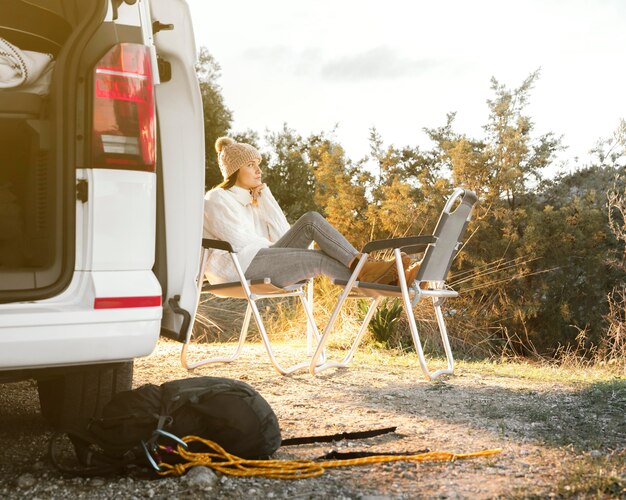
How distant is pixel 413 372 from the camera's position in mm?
5551

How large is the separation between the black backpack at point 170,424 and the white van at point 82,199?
23 centimetres

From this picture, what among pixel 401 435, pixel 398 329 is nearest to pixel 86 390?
pixel 401 435

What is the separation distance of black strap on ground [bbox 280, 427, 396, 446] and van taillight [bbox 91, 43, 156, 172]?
1.24 metres

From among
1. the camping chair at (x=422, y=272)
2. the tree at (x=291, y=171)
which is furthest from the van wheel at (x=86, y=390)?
the tree at (x=291, y=171)

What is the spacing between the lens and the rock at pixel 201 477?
8.68ft

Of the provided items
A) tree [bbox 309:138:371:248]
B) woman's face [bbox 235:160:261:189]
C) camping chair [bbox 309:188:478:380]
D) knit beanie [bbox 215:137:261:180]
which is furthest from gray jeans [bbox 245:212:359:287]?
tree [bbox 309:138:371:248]

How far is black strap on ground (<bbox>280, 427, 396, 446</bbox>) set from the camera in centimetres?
328

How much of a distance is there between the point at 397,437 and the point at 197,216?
1.26m

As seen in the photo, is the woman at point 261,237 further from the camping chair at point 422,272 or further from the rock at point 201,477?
the rock at point 201,477

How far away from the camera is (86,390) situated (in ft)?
10.5

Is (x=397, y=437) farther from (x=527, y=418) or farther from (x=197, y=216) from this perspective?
(x=197, y=216)

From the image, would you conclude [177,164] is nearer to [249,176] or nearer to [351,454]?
[351,454]

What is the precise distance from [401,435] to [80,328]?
155cm

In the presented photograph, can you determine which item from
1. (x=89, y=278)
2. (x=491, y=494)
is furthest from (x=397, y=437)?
(x=89, y=278)
